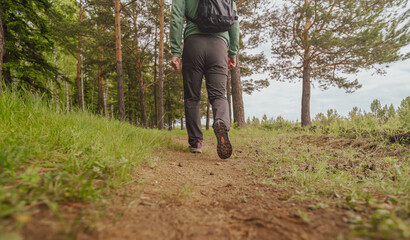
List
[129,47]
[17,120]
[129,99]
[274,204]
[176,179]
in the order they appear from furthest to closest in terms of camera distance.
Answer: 1. [129,99]
2. [129,47]
3. [17,120]
4. [176,179]
5. [274,204]

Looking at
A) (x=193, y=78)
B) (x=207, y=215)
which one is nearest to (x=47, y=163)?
(x=207, y=215)

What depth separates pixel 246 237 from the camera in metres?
0.85

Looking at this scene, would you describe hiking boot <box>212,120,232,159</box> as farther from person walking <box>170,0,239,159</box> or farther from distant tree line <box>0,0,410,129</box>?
distant tree line <box>0,0,410,129</box>

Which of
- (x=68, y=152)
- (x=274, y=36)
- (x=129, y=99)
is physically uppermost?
(x=274, y=36)

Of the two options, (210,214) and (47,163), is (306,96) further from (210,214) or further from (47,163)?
(47,163)

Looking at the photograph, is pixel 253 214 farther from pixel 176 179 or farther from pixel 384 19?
pixel 384 19

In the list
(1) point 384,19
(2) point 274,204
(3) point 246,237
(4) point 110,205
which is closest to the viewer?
(3) point 246,237

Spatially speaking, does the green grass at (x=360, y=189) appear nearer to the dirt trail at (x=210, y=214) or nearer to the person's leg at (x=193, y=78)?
the dirt trail at (x=210, y=214)

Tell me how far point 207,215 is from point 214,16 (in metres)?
2.50

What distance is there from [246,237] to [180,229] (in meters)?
0.30

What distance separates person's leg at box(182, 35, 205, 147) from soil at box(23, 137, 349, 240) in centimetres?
142

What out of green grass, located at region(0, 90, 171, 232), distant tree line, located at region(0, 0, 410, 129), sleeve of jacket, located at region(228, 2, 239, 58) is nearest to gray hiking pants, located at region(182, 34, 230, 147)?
sleeve of jacket, located at region(228, 2, 239, 58)

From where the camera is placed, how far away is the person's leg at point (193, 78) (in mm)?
2816

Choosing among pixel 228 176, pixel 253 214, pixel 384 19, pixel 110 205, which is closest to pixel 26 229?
pixel 110 205
